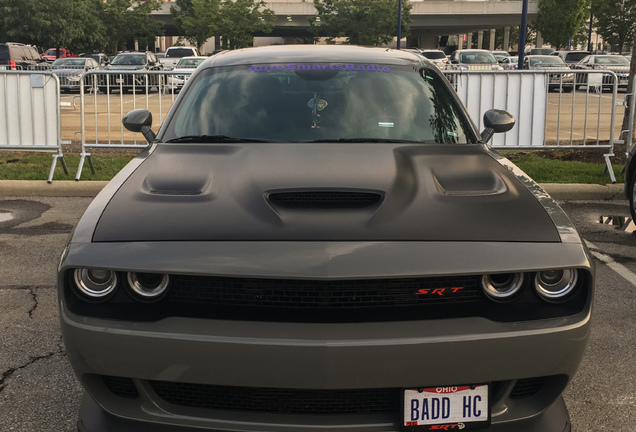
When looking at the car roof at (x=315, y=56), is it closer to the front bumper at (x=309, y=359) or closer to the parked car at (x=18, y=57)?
the front bumper at (x=309, y=359)

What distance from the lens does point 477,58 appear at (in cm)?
3534

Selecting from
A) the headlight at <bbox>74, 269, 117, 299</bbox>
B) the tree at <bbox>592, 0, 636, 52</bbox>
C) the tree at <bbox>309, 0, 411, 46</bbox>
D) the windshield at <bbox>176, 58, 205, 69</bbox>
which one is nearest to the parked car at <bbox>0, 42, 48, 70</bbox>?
the windshield at <bbox>176, 58, 205, 69</bbox>

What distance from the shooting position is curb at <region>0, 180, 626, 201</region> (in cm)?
866

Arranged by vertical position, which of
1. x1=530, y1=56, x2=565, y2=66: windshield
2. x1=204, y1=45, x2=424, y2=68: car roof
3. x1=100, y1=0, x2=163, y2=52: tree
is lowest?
x1=204, y1=45, x2=424, y2=68: car roof

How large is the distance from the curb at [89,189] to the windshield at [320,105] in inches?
193

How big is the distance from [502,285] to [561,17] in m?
69.4

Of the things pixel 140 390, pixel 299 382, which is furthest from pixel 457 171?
pixel 140 390

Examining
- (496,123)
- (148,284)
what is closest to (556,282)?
(148,284)

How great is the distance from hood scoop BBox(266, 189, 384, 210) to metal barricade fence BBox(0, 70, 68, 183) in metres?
7.15

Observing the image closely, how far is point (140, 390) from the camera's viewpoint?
242 centimetres

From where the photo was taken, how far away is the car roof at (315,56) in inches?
168

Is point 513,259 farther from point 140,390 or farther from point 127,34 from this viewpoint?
point 127,34

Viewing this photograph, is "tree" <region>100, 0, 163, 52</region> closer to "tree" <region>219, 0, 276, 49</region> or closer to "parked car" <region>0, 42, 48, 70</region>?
"tree" <region>219, 0, 276, 49</region>

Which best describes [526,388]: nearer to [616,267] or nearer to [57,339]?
[57,339]
